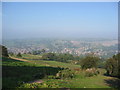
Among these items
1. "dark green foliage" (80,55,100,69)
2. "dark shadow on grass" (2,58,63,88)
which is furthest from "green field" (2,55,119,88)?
"dark green foliage" (80,55,100,69)

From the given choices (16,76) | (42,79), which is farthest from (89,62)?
(16,76)

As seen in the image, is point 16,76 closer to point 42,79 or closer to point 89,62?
point 42,79

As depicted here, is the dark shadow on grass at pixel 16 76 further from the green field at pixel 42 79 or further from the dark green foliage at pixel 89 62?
the dark green foliage at pixel 89 62

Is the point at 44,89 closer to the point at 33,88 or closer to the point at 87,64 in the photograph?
the point at 33,88

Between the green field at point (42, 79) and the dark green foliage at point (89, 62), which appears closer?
the green field at point (42, 79)

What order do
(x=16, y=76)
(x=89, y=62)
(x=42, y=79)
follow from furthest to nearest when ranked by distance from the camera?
1. (x=89, y=62)
2. (x=42, y=79)
3. (x=16, y=76)

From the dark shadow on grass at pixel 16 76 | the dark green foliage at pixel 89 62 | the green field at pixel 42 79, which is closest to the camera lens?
the dark shadow on grass at pixel 16 76

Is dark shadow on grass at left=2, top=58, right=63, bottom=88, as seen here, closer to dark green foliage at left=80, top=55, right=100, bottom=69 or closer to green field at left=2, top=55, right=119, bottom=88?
green field at left=2, top=55, right=119, bottom=88

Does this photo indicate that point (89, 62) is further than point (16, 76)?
Yes

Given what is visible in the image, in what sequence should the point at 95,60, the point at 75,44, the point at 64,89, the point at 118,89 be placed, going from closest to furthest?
the point at 64,89, the point at 118,89, the point at 95,60, the point at 75,44

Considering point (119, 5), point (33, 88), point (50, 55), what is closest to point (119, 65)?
point (119, 5)

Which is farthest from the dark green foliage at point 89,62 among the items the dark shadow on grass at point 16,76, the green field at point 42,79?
the dark shadow on grass at point 16,76
